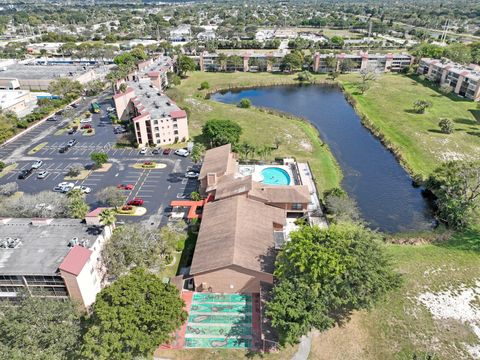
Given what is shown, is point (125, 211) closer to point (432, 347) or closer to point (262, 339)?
point (262, 339)

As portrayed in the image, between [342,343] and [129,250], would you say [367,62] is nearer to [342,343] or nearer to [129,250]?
[342,343]

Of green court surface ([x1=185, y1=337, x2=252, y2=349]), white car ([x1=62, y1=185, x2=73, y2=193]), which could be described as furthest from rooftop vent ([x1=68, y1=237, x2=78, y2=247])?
white car ([x1=62, y1=185, x2=73, y2=193])

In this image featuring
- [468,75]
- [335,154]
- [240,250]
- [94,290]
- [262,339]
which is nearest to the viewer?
[262,339]

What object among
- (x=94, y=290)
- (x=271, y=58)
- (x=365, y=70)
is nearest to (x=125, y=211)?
(x=94, y=290)

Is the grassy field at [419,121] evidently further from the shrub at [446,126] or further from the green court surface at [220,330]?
the green court surface at [220,330]

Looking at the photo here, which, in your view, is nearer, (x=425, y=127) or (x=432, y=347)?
(x=432, y=347)

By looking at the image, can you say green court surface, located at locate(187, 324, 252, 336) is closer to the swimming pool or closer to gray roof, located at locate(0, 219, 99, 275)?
gray roof, located at locate(0, 219, 99, 275)
